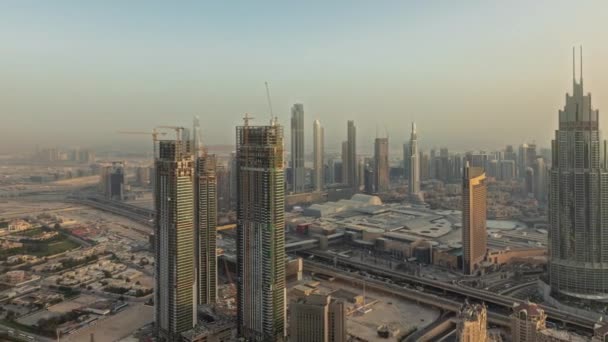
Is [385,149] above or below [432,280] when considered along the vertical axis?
above

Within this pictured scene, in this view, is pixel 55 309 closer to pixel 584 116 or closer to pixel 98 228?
pixel 98 228

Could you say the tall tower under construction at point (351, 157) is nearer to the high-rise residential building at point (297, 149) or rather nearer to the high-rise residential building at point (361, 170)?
the high-rise residential building at point (361, 170)

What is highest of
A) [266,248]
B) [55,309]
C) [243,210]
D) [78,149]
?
[78,149]

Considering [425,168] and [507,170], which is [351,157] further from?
[507,170]

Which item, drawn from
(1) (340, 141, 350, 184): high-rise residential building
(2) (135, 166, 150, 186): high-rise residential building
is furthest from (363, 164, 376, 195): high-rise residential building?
(2) (135, 166, 150, 186): high-rise residential building

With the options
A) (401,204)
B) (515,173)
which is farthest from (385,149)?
(515,173)

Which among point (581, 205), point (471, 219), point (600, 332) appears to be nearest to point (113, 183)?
point (471, 219)
